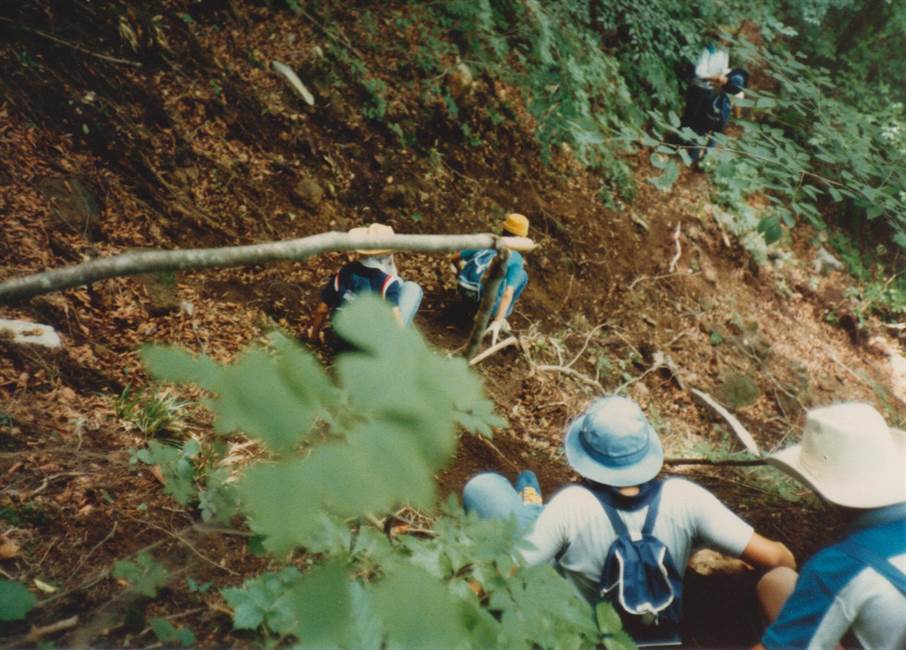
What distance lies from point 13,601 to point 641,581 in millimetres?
2013

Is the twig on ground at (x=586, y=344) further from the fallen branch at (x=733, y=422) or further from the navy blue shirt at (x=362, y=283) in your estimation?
the navy blue shirt at (x=362, y=283)

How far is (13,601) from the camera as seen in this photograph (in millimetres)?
1343

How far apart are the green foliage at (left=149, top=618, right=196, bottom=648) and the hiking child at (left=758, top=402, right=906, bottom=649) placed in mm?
2056

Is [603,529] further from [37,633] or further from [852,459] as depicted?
[37,633]

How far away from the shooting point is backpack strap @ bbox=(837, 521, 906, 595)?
1647 mm

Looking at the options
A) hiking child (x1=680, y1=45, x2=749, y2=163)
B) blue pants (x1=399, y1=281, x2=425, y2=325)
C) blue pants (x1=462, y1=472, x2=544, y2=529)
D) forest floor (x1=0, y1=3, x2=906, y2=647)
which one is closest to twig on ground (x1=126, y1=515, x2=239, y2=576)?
forest floor (x1=0, y1=3, x2=906, y2=647)

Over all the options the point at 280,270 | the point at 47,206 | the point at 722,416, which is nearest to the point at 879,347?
the point at 722,416

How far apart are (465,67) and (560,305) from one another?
3.30 m

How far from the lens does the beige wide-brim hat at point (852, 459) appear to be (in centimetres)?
191

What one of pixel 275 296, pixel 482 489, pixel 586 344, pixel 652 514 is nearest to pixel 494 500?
pixel 482 489

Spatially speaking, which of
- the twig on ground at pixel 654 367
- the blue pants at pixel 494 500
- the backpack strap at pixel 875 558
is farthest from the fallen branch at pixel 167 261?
the twig on ground at pixel 654 367

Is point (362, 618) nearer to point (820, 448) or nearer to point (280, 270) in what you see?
point (820, 448)

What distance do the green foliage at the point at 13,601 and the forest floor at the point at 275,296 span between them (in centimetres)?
60

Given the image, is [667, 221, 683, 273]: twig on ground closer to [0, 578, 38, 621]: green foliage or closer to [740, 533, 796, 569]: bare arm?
[740, 533, 796, 569]: bare arm
